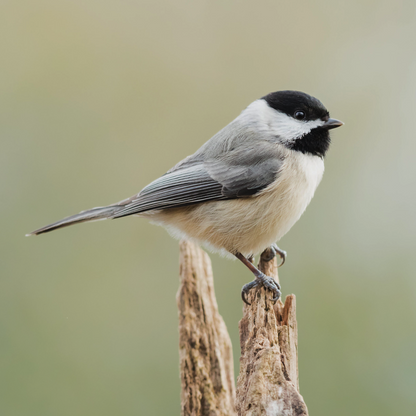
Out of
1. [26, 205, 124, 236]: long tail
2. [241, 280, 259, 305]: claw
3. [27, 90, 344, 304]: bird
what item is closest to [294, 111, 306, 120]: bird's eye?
[27, 90, 344, 304]: bird

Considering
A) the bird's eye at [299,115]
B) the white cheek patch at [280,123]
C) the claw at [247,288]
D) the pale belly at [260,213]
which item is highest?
the bird's eye at [299,115]

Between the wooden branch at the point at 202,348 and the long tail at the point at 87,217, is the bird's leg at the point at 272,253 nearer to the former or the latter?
the wooden branch at the point at 202,348

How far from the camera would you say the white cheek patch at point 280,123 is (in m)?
2.32

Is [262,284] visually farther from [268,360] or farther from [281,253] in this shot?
[268,360]

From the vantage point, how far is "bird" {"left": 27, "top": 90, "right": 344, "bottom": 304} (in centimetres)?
226

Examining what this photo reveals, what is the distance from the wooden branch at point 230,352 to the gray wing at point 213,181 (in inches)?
14.9

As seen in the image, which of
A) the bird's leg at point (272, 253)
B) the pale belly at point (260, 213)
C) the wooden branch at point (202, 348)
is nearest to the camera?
the wooden branch at point (202, 348)

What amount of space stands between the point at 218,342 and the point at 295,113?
1238 mm

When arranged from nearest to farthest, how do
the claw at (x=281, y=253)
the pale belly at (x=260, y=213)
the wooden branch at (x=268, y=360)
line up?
1. the wooden branch at (x=268, y=360)
2. the pale belly at (x=260, y=213)
3. the claw at (x=281, y=253)

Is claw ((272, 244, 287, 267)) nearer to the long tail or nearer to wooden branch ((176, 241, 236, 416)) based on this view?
wooden branch ((176, 241, 236, 416))

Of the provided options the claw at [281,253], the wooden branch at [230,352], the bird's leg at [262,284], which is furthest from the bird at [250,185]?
the claw at [281,253]

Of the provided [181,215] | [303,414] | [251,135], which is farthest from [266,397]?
[251,135]

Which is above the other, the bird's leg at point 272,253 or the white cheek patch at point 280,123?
the white cheek patch at point 280,123

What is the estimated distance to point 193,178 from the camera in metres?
2.40
